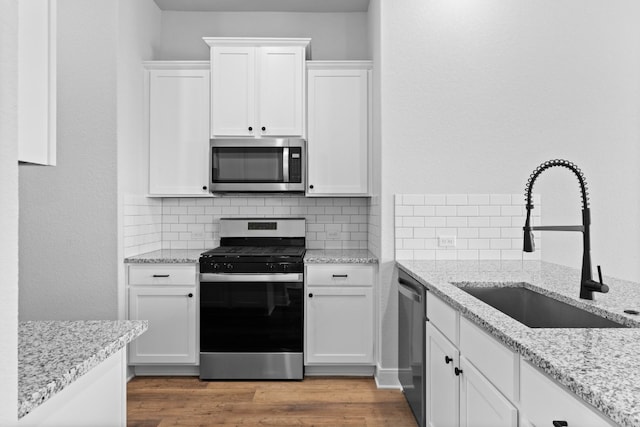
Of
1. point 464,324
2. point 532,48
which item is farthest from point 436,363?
point 532,48

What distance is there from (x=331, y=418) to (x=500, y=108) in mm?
2209

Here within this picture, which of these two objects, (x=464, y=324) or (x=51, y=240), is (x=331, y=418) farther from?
(x=51, y=240)

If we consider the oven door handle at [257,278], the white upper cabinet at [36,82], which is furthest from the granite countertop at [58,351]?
the oven door handle at [257,278]

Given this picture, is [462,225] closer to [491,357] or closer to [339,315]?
[339,315]

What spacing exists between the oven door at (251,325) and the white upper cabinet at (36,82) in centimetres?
231

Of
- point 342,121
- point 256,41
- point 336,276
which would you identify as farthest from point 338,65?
point 336,276

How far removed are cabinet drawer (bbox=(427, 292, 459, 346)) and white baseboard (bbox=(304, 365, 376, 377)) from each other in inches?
49.7

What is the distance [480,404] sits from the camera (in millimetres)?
1569

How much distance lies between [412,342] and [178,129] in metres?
2.31

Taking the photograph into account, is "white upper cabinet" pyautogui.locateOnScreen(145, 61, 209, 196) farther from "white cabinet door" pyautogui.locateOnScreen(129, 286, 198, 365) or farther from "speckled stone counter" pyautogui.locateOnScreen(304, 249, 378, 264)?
"speckled stone counter" pyautogui.locateOnScreen(304, 249, 378, 264)

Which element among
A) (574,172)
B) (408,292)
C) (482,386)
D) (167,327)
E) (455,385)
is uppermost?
(574,172)

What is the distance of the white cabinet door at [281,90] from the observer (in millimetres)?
3467

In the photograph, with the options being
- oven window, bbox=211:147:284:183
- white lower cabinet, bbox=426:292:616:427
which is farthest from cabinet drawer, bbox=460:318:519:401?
oven window, bbox=211:147:284:183

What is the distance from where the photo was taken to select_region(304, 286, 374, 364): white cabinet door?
3264 millimetres
